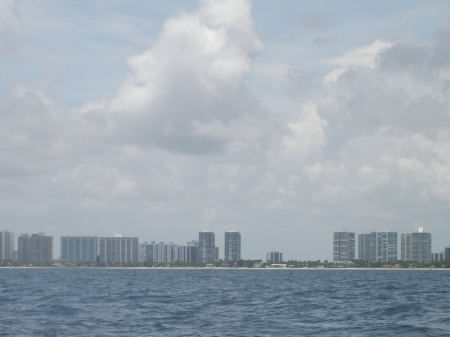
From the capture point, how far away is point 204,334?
4038 centimetres

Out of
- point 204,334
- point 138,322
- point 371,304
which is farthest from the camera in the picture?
point 371,304

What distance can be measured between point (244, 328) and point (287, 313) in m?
10.2

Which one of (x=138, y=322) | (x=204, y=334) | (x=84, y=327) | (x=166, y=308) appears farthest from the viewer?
(x=166, y=308)

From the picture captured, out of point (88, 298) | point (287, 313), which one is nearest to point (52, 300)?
point (88, 298)

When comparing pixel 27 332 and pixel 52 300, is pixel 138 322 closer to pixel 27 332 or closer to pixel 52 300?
pixel 27 332

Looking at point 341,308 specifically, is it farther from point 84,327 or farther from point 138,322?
point 84,327

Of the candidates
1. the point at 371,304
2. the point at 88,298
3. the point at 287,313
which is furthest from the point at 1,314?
the point at 371,304

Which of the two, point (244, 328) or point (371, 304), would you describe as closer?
point (244, 328)

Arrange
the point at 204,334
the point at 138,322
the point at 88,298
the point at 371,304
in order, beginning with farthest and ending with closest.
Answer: the point at 88,298 < the point at 371,304 < the point at 138,322 < the point at 204,334

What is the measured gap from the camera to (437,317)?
163 feet

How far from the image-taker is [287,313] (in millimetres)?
52156

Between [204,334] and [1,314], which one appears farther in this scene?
[1,314]

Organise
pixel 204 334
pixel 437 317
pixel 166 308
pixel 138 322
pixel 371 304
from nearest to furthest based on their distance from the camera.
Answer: pixel 204 334
pixel 138 322
pixel 437 317
pixel 166 308
pixel 371 304

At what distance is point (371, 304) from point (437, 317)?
1248 centimetres
